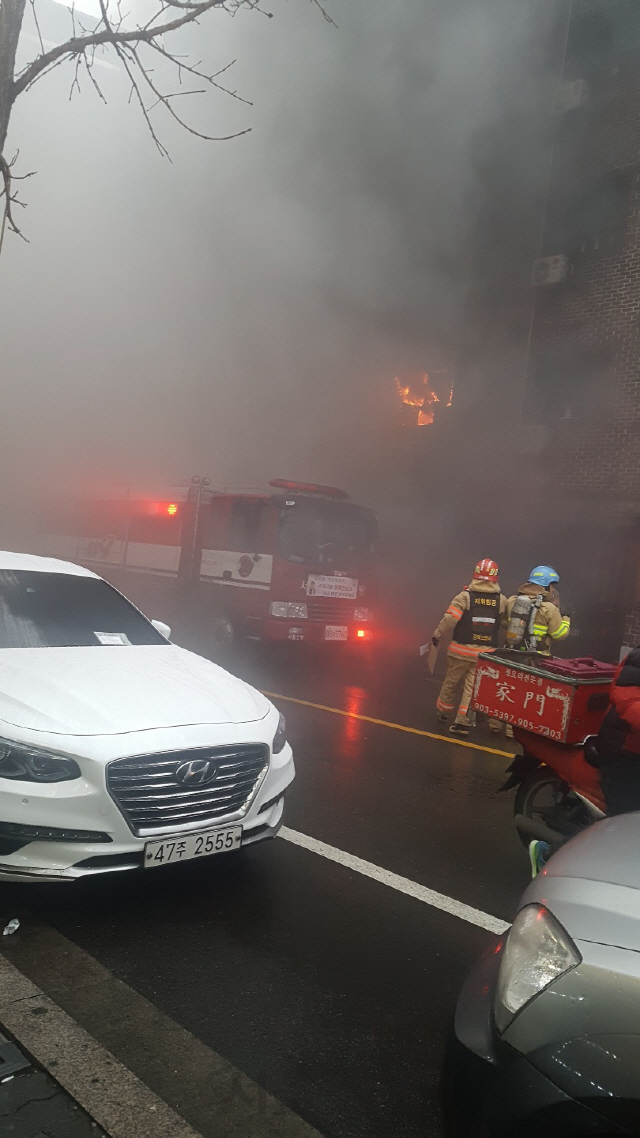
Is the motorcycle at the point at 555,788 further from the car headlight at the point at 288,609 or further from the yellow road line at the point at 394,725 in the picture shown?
the car headlight at the point at 288,609

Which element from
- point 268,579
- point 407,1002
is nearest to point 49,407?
point 268,579

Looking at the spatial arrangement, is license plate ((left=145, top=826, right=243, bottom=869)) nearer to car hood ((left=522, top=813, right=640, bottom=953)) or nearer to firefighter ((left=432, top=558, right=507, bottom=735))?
car hood ((left=522, top=813, right=640, bottom=953))

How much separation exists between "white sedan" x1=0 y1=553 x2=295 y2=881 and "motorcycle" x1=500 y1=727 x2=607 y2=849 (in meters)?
1.25

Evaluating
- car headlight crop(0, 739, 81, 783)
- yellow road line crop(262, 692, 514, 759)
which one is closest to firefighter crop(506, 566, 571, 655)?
yellow road line crop(262, 692, 514, 759)

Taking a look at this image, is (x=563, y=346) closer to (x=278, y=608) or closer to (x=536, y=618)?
(x=278, y=608)


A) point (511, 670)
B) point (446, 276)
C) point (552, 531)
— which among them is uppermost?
point (446, 276)

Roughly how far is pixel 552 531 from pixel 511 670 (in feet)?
25.1

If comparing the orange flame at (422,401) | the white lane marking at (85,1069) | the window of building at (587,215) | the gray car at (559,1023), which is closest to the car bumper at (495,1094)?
the gray car at (559,1023)

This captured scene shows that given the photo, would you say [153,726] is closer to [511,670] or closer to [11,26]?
[511,670]

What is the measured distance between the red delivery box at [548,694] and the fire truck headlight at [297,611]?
5.59 metres

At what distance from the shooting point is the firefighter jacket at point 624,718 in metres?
3.21

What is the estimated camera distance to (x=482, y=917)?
3428mm

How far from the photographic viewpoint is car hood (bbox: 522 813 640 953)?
1693 millimetres

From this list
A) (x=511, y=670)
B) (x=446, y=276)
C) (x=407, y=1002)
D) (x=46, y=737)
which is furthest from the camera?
(x=446, y=276)
